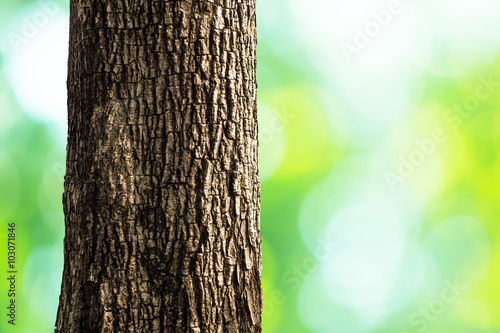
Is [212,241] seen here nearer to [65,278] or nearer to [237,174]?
[237,174]

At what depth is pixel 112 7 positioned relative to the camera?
5.55 feet

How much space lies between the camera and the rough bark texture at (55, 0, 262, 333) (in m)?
1.62

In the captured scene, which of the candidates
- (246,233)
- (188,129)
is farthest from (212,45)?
(246,233)

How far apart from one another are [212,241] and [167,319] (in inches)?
10.6

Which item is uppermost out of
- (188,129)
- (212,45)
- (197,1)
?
(197,1)

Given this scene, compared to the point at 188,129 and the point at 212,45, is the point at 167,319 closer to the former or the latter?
the point at 188,129

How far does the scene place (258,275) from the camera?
5.82 ft

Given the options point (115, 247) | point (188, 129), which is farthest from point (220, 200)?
point (115, 247)

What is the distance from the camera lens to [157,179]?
64.6 inches

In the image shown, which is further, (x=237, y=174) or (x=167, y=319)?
(x=237, y=174)

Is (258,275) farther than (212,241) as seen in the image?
Yes

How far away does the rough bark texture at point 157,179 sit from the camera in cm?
162

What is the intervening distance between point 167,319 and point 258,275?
13.3 inches

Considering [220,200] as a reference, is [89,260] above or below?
below
